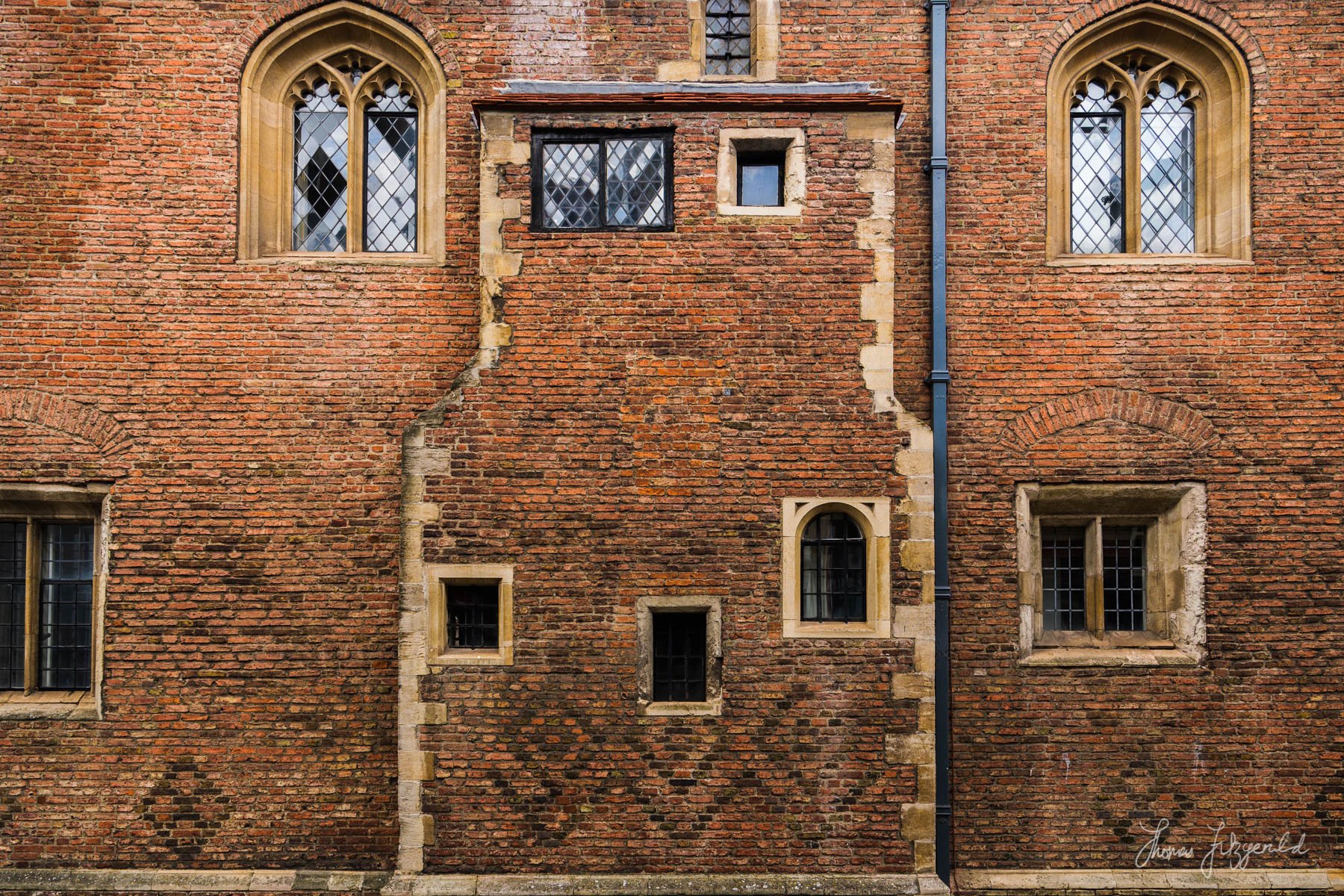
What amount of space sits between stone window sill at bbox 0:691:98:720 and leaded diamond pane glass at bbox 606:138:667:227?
6462 millimetres

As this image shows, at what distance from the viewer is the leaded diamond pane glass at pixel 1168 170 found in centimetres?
756

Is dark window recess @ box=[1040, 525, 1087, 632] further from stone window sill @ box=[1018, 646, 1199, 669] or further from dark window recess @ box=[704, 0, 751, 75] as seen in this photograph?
dark window recess @ box=[704, 0, 751, 75]

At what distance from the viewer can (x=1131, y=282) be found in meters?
7.12

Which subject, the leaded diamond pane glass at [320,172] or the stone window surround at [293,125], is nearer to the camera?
the stone window surround at [293,125]

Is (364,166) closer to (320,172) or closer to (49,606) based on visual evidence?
(320,172)

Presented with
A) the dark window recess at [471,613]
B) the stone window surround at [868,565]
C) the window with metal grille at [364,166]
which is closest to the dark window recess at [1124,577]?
the stone window surround at [868,565]

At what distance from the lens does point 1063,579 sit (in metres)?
7.35

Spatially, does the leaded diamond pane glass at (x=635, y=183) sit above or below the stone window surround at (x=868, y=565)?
above

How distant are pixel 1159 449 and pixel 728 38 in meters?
5.53

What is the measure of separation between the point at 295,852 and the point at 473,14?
7844 millimetres

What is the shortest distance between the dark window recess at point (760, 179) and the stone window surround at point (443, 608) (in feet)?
12.4

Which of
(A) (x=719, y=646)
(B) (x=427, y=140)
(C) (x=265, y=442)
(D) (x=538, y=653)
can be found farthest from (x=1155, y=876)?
(B) (x=427, y=140)

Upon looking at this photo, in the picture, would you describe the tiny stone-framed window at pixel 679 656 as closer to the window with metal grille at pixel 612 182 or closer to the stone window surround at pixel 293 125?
the window with metal grille at pixel 612 182
